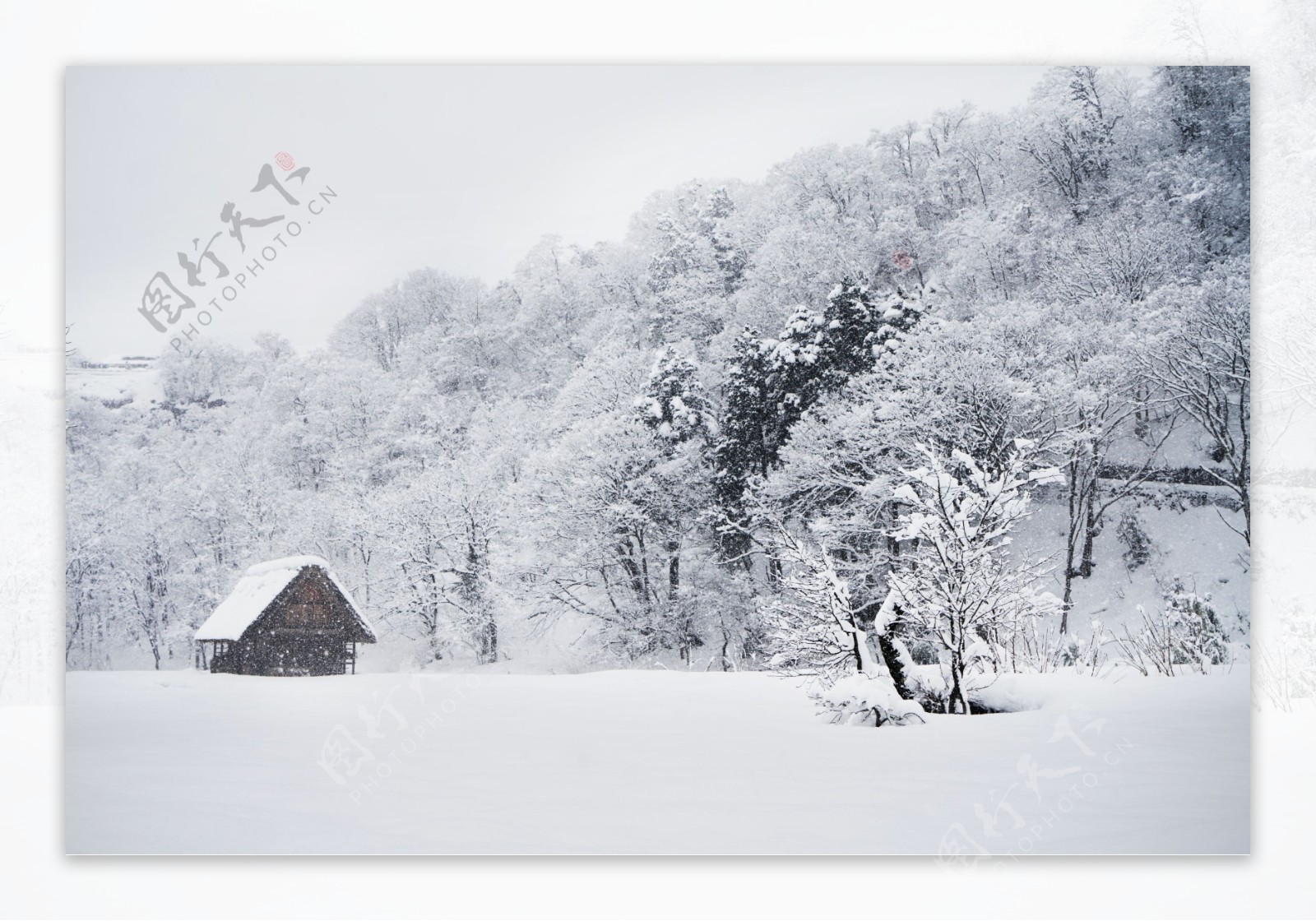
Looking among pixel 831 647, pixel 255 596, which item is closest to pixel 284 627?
pixel 255 596

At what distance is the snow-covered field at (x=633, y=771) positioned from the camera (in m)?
3.64

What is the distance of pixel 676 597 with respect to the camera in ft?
14.1

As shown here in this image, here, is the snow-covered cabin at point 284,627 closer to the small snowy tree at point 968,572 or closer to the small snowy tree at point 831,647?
the small snowy tree at point 831,647

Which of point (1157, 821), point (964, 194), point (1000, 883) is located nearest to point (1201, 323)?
point (964, 194)

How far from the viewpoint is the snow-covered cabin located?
3.95 metres

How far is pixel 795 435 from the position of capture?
437 cm

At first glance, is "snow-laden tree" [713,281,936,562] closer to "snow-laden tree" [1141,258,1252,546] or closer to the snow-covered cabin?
"snow-laden tree" [1141,258,1252,546]

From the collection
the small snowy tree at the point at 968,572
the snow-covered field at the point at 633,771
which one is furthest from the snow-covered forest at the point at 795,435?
the snow-covered field at the point at 633,771

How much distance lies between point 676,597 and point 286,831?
194cm

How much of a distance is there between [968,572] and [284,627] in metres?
3.02

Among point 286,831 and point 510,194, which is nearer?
point 286,831

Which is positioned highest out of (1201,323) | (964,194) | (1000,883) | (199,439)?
(964,194)

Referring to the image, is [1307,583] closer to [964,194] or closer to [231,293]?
[964,194]

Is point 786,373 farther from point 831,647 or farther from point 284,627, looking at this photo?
point 284,627
